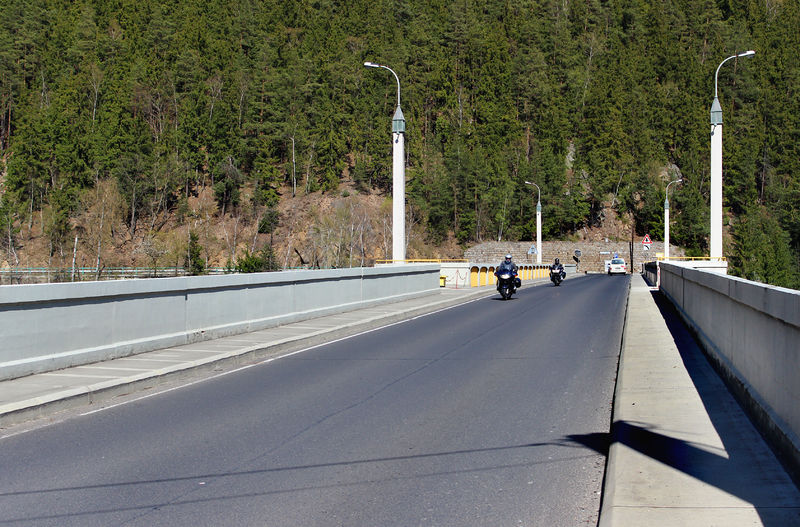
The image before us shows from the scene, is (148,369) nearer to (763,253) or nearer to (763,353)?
(763,353)

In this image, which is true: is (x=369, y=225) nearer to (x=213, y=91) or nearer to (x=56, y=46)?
(x=213, y=91)

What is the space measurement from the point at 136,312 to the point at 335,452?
266 inches

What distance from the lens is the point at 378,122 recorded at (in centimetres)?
12406

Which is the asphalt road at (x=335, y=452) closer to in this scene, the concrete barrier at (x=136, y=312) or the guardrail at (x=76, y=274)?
the concrete barrier at (x=136, y=312)

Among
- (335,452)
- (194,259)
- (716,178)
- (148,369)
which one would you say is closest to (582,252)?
(194,259)

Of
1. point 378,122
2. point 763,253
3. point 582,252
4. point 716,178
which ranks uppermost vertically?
point 378,122

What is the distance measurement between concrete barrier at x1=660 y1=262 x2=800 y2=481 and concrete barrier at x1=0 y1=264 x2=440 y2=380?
8508mm

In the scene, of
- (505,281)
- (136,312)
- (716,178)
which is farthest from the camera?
(505,281)

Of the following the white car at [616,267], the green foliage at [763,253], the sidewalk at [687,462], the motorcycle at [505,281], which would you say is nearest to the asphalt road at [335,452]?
the sidewalk at [687,462]

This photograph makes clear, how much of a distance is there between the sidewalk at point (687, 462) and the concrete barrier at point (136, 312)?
7369 millimetres

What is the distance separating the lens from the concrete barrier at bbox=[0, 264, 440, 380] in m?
10.5

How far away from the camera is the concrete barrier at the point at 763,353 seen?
629cm

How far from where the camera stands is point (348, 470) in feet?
21.8

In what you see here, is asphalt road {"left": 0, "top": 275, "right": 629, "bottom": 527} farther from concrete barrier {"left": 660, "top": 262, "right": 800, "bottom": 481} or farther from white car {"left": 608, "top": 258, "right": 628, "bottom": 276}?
white car {"left": 608, "top": 258, "right": 628, "bottom": 276}
